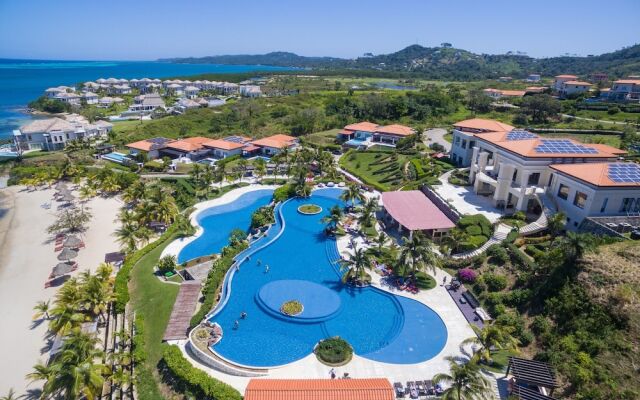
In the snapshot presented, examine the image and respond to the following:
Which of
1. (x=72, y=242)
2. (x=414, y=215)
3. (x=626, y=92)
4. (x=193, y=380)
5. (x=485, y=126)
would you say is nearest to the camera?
(x=193, y=380)

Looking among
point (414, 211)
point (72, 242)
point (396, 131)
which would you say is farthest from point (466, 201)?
point (72, 242)

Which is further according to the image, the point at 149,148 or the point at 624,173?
the point at 149,148

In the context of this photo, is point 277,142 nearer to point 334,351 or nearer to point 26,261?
point 26,261

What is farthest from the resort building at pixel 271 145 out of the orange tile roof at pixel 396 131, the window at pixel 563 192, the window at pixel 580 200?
the window at pixel 580 200

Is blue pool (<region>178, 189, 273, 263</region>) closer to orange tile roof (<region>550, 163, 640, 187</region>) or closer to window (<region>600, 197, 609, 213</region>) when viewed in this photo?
orange tile roof (<region>550, 163, 640, 187</region>)

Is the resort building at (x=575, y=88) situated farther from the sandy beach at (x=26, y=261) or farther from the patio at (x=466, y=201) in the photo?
the sandy beach at (x=26, y=261)

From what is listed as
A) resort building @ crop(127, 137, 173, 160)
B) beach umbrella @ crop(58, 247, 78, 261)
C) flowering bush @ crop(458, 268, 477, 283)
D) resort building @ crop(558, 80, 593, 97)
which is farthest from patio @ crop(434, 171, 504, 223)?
resort building @ crop(558, 80, 593, 97)

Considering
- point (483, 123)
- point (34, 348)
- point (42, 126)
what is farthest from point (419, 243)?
point (42, 126)
